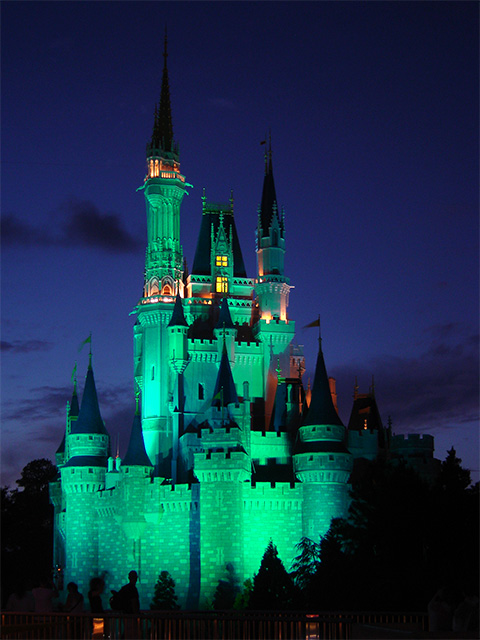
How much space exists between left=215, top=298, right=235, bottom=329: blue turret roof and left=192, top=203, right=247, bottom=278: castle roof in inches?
231

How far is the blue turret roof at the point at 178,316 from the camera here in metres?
61.1

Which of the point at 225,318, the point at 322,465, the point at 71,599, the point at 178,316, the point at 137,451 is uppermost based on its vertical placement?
the point at 178,316

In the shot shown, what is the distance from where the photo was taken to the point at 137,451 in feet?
181

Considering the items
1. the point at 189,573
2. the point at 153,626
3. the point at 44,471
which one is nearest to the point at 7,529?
the point at 44,471

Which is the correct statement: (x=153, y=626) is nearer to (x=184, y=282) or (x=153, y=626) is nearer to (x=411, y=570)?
(x=411, y=570)

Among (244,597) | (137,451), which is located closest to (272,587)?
(244,597)

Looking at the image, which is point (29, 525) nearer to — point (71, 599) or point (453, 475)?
point (453, 475)

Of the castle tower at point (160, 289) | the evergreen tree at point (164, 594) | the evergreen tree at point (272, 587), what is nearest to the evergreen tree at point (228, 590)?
the evergreen tree at point (272, 587)

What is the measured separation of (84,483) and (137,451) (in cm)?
398

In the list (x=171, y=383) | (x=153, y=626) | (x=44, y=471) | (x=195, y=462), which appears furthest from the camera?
(x=44, y=471)

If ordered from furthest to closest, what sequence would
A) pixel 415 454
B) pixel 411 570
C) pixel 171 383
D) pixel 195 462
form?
pixel 171 383 → pixel 415 454 → pixel 195 462 → pixel 411 570

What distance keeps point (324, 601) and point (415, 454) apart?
601 inches

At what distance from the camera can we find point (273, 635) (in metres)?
21.8

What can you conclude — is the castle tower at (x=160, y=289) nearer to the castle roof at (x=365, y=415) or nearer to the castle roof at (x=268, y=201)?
the castle roof at (x=268, y=201)
